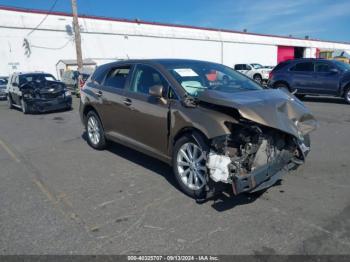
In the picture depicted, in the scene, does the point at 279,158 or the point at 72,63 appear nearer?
the point at 279,158

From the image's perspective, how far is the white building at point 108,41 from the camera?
1065 inches

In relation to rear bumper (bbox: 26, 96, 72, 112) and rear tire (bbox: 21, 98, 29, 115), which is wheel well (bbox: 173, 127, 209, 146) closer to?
rear bumper (bbox: 26, 96, 72, 112)

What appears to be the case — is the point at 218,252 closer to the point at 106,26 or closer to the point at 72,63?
the point at 72,63

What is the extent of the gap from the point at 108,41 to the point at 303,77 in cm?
2300

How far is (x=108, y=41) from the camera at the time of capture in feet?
106

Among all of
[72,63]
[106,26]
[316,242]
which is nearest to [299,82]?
[316,242]

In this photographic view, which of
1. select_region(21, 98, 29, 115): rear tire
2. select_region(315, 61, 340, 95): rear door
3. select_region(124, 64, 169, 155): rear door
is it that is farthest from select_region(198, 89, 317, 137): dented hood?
select_region(21, 98, 29, 115): rear tire

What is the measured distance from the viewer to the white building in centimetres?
2706

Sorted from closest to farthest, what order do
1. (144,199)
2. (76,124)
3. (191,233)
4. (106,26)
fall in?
(191,233)
(144,199)
(76,124)
(106,26)

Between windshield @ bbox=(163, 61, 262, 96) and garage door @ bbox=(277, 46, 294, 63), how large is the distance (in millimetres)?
47544

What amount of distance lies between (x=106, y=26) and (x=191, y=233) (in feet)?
104

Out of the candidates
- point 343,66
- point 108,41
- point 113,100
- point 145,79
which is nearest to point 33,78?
point 113,100

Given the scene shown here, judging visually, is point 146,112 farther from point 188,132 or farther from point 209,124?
point 209,124

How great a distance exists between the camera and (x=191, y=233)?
3.34 meters
